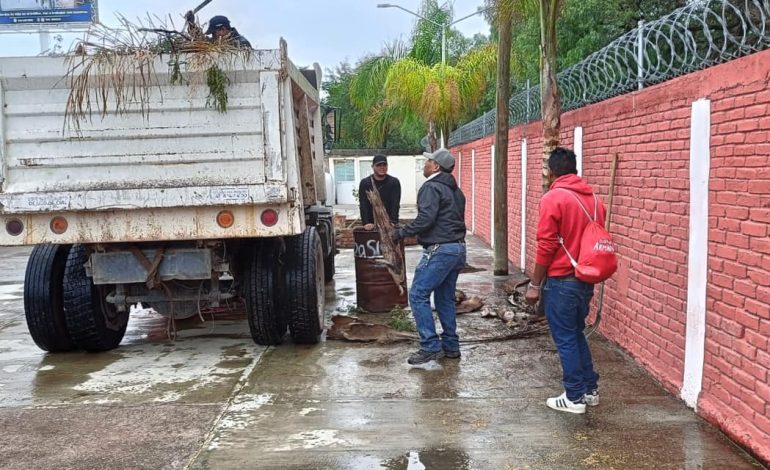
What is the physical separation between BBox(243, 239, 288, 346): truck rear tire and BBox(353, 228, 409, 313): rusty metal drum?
1562 mm

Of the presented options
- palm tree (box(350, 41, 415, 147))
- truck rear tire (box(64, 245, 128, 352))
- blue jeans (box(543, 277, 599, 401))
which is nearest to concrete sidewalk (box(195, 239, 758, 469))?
blue jeans (box(543, 277, 599, 401))

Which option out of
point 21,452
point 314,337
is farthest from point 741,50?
point 21,452

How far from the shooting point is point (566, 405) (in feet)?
15.0

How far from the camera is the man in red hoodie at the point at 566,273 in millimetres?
4340

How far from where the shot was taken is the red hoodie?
14.2 ft

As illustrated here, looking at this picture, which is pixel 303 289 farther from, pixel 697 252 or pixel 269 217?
pixel 697 252

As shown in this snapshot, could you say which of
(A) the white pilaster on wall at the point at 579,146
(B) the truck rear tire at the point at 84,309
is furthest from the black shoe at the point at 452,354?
(B) the truck rear tire at the point at 84,309

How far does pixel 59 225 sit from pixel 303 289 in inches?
78.2

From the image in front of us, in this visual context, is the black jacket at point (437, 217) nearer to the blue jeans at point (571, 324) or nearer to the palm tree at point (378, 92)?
the blue jeans at point (571, 324)

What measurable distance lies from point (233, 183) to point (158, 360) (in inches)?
71.3

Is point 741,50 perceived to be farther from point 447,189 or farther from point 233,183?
point 233,183

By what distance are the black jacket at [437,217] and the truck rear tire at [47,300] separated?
3.15 metres

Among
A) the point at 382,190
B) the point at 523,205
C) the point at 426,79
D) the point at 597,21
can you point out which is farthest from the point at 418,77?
the point at 382,190

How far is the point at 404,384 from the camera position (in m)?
5.26
